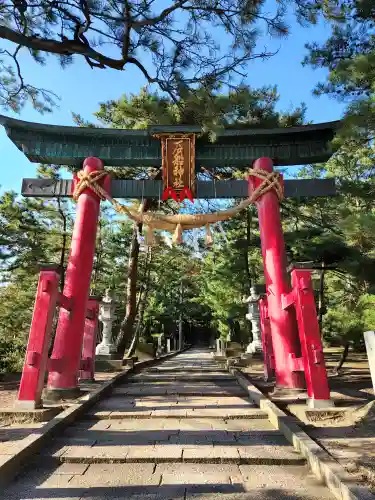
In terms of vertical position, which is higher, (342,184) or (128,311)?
(342,184)

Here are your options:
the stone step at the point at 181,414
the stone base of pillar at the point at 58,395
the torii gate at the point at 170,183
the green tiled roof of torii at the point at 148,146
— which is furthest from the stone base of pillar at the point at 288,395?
the green tiled roof of torii at the point at 148,146

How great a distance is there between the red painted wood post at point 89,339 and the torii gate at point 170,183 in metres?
1.67

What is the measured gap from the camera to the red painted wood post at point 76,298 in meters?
7.39

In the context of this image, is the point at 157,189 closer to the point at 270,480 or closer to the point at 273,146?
→ the point at 273,146

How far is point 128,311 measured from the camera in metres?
15.4

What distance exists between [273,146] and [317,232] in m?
3.28

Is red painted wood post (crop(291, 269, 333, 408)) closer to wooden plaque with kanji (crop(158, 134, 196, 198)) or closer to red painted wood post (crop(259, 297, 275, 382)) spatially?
red painted wood post (crop(259, 297, 275, 382))

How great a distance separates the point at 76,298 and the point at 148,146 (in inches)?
173

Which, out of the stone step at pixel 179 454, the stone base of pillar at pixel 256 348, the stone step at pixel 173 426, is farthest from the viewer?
the stone base of pillar at pixel 256 348

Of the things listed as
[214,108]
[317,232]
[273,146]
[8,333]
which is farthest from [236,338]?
[214,108]

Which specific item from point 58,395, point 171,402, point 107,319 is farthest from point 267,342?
point 107,319

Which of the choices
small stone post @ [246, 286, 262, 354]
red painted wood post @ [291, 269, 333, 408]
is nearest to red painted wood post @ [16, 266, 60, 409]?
red painted wood post @ [291, 269, 333, 408]

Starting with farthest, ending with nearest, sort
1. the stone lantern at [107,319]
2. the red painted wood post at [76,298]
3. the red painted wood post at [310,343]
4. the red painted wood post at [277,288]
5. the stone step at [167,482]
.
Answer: the stone lantern at [107,319], the red painted wood post at [277,288], the red painted wood post at [76,298], the red painted wood post at [310,343], the stone step at [167,482]

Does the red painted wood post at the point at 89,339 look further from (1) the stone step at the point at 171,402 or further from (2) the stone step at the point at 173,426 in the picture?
(2) the stone step at the point at 173,426
